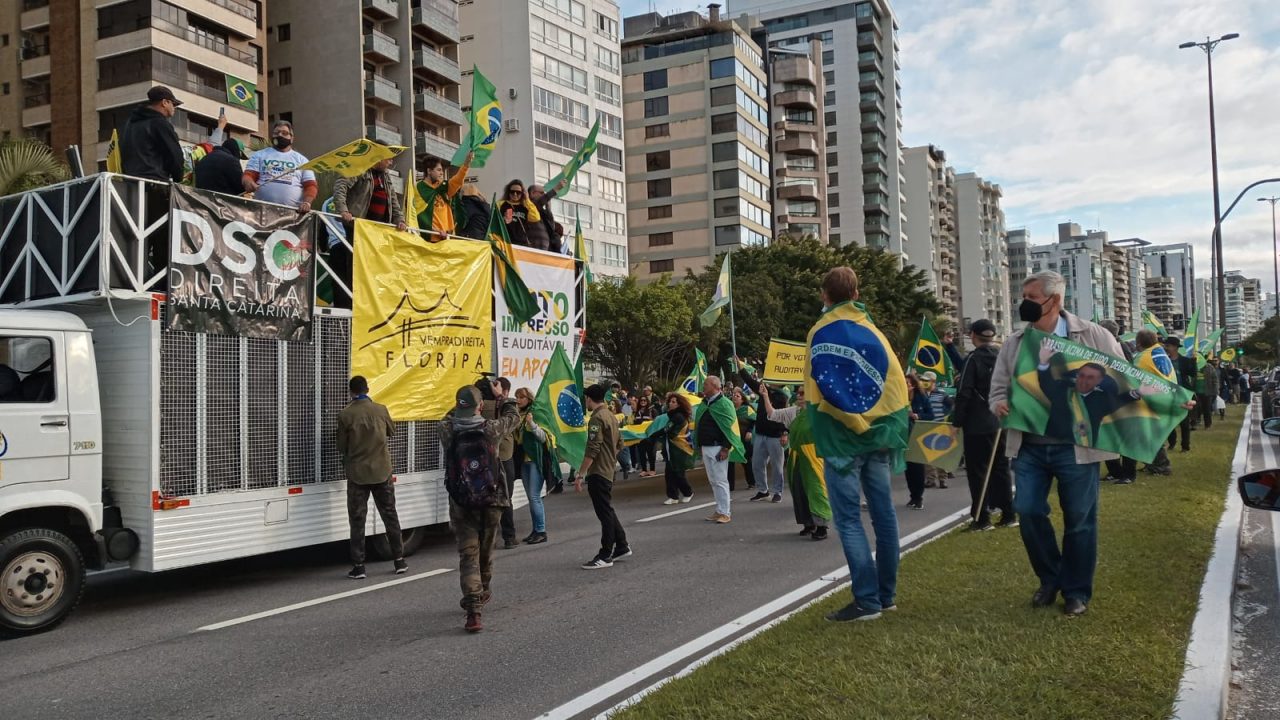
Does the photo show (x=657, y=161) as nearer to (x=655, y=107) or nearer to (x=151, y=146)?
(x=655, y=107)

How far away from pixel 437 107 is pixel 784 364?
42285mm

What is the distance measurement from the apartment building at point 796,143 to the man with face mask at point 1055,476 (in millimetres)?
82366

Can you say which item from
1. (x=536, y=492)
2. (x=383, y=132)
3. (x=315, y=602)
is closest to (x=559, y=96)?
(x=383, y=132)

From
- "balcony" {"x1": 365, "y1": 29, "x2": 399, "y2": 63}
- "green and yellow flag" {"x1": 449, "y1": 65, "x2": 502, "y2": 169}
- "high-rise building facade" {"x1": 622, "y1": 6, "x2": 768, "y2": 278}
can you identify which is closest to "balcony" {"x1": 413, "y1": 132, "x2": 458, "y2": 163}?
"balcony" {"x1": 365, "y1": 29, "x2": 399, "y2": 63}

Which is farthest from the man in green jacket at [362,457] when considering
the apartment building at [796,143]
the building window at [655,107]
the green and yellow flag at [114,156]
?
the apartment building at [796,143]

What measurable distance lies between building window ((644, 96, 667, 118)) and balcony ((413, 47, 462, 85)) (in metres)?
25.0

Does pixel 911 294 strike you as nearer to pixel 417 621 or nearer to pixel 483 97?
pixel 483 97

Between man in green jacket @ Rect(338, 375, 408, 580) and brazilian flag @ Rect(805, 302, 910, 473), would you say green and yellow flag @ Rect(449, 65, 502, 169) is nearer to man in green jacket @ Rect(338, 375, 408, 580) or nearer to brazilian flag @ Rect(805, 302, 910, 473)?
man in green jacket @ Rect(338, 375, 408, 580)

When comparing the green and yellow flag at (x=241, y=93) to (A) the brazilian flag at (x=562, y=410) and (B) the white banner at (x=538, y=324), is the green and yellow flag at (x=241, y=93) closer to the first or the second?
(B) the white banner at (x=538, y=324)

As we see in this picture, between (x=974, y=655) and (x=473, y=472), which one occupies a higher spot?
(x=473, y=472)

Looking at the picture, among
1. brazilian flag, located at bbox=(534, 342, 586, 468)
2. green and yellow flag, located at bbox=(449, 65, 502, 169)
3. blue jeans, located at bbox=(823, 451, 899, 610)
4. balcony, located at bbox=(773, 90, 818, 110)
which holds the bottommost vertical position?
blue jeans, located at bbox=(823, 451, 899, 610)

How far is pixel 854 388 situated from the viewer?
19.5 ft

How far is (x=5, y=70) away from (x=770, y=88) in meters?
59.1

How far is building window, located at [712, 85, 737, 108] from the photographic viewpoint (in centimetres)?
7556
